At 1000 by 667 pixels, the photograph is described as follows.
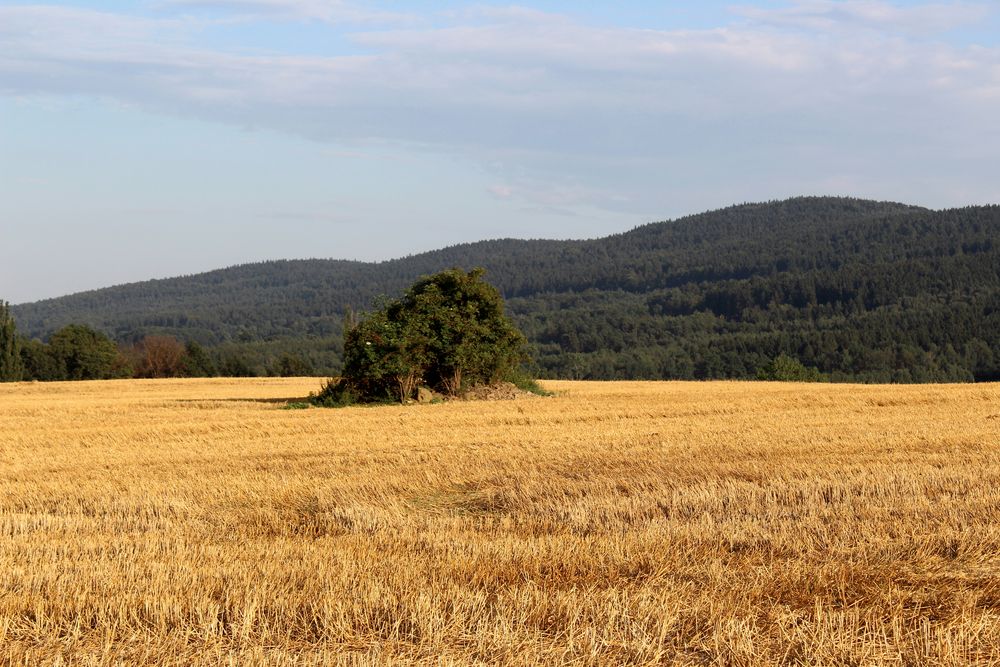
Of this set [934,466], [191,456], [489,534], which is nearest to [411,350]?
[191,456]

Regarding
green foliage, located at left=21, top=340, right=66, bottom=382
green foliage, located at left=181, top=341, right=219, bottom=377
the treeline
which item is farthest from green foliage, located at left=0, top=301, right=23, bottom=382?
green foliage, located at left=181, top=341, right=219, bottom=377

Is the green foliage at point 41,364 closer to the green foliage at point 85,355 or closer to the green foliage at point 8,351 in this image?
the green foliage at point 85,355

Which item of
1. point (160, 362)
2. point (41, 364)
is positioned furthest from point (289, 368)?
point (41, 364)

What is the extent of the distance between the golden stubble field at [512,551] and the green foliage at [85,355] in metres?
87.2

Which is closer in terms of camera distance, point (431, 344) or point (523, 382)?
point (431, 344)

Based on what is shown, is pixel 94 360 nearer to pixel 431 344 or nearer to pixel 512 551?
pixel 431 344

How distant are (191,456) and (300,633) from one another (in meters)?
16.0

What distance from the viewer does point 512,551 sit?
10016mm

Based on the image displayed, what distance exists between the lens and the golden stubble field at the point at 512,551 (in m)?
6.95

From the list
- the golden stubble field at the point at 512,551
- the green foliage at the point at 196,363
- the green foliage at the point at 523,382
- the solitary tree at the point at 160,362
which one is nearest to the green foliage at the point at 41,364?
the solitary tree at the point at 160,362

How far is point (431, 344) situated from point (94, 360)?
74445 millimetres

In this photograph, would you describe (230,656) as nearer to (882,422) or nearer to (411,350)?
(882,422)

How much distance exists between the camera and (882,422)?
27.4m

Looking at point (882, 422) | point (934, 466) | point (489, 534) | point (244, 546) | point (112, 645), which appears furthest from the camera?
point (882, 422)
